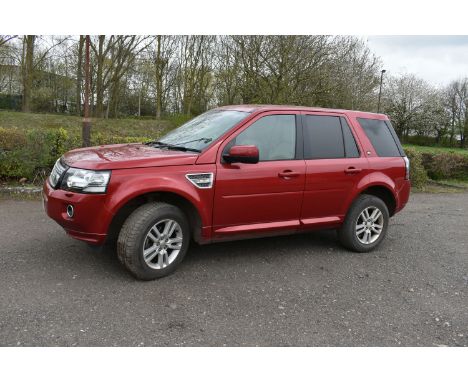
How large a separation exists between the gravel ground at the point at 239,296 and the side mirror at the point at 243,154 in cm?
120

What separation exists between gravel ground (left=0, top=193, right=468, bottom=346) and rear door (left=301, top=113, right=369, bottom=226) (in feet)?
1.94

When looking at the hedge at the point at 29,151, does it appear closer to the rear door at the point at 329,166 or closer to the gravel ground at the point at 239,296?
the gravel ground at the point at 239,296

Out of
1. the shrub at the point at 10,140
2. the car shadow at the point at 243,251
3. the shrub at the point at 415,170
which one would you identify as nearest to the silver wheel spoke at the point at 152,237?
the car shadow at the point at 243,251

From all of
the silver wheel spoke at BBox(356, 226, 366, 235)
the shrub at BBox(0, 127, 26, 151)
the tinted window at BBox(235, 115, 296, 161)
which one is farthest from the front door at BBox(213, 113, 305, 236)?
the shrub at BBox(0, 127, 26, 151)

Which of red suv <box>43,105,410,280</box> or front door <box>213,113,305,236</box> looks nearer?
red suv <box>43,105,410,280</box>

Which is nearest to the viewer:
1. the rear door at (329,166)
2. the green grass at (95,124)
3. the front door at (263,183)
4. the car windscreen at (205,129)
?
the front door at (263,183)

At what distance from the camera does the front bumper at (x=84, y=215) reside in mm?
3678

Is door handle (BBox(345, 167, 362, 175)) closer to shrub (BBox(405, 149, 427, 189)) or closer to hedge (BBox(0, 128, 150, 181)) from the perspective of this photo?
hedge (BBox(0, 128, 150, 181))

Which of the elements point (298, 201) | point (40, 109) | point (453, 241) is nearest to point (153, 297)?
point (298, 201)

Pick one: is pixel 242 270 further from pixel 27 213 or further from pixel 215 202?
pixel 27 213

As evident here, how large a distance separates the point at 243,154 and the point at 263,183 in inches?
19.3

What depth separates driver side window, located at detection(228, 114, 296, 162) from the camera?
4445 mm

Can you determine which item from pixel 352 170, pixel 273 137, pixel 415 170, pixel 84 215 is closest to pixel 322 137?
pixel 352 170

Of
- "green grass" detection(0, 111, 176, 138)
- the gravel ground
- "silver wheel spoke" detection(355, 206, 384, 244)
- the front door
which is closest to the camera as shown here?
the gravel ground
